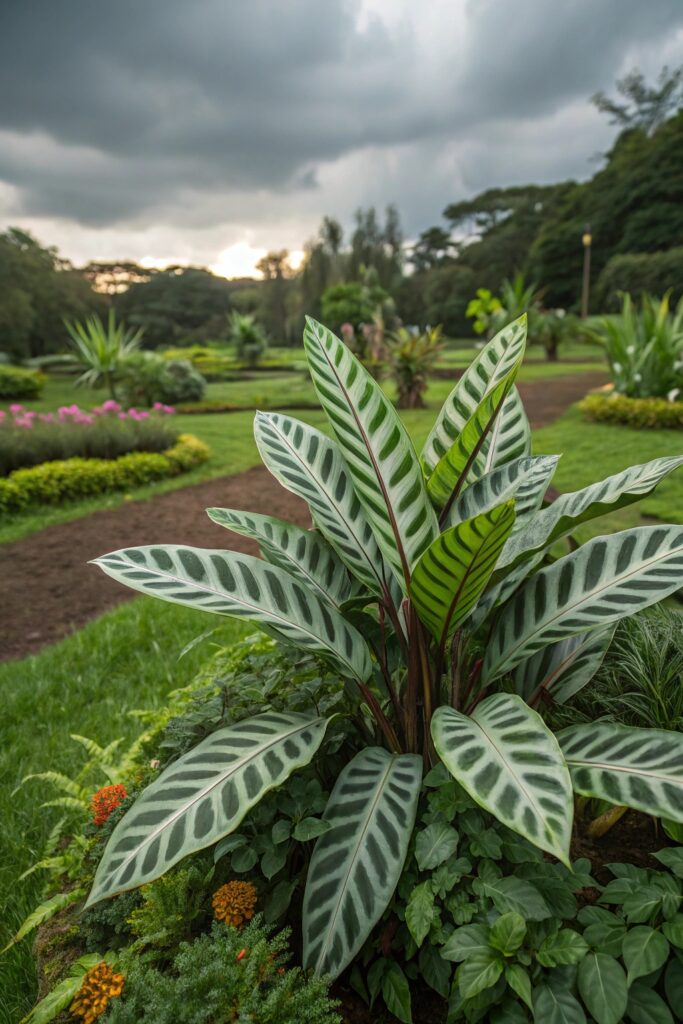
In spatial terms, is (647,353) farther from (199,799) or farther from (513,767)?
(199,799)

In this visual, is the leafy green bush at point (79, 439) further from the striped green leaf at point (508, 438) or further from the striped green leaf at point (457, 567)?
the striped green leaf at point (457, 567)

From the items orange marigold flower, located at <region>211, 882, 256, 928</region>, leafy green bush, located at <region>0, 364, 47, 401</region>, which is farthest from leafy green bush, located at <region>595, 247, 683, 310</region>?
orange marigold flower, located at <region>211, 882, 256, 928</region>

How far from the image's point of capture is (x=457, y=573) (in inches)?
30.2

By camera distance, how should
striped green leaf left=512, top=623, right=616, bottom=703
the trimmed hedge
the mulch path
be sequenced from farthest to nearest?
1. the trimmed hedge
2. the mulch path
3. striped green leaf left=512, top=623, right=616, bottom=703

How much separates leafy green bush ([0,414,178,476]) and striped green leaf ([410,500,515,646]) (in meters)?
5.77

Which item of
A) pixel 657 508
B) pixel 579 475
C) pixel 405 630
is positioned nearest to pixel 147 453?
pixel 579 475

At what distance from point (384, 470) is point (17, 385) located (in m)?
14.5

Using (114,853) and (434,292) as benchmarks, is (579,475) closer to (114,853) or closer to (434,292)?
(114,853)

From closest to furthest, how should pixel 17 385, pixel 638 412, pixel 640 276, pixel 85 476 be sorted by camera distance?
pixel 85 476 < pixel 638 412 < pixel 17 385 < pixel 640 276

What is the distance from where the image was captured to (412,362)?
898 cm

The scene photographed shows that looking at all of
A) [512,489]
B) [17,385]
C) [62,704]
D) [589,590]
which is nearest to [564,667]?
[589,590]

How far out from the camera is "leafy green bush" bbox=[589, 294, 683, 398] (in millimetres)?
6770

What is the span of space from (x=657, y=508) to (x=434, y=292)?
1098 inches

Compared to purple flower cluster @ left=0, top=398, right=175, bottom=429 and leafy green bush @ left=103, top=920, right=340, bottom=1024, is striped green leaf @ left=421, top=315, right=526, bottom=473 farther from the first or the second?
purple flower cluster @ left=0, top=398, right=175, bottom=429
